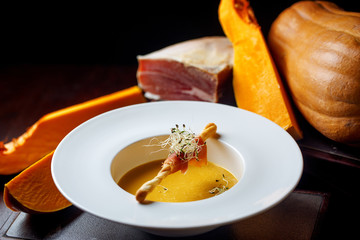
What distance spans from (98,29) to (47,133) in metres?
1.08

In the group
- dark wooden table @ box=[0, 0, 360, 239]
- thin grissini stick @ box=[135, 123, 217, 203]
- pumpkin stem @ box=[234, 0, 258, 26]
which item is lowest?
dark wooden table @ box=[0, 0, 360, 239]

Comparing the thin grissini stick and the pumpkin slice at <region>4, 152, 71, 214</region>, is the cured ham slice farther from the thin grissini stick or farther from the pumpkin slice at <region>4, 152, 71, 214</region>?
the pumpkin slice at <region>4, 152, 71, 214</region>

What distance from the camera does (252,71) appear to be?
1.60m

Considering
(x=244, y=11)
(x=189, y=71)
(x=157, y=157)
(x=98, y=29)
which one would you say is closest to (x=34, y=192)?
(x=157, y=157)

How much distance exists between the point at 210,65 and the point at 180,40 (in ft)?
2.37

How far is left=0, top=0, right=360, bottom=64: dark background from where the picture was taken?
7.47 ft

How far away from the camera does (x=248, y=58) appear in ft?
5.33

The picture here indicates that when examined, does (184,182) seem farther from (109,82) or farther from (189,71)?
(109,82)

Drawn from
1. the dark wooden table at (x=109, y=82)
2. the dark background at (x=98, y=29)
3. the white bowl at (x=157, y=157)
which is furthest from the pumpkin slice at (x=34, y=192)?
the dark background at (x=98, y=29)

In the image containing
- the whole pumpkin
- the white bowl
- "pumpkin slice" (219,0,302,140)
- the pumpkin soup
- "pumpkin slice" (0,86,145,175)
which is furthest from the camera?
"pumpkin slice" (219,0,302,140)

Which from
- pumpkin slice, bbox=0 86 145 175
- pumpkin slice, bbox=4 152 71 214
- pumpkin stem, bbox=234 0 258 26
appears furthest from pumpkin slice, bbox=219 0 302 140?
pumpkin slice, bbox=4 152 71 214

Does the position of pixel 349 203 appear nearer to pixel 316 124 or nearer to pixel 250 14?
pixel 316 124

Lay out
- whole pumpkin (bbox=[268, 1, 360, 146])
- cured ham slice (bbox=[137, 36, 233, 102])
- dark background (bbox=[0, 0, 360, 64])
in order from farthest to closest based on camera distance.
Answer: dark background (bbox=[0, 0, 360, 64]) → cured ham slice (bbox=[137, 36, 233, 102]) → whole pumpkin (bbox=[268, 1, 360, 146])

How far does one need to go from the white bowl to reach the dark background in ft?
3.73
